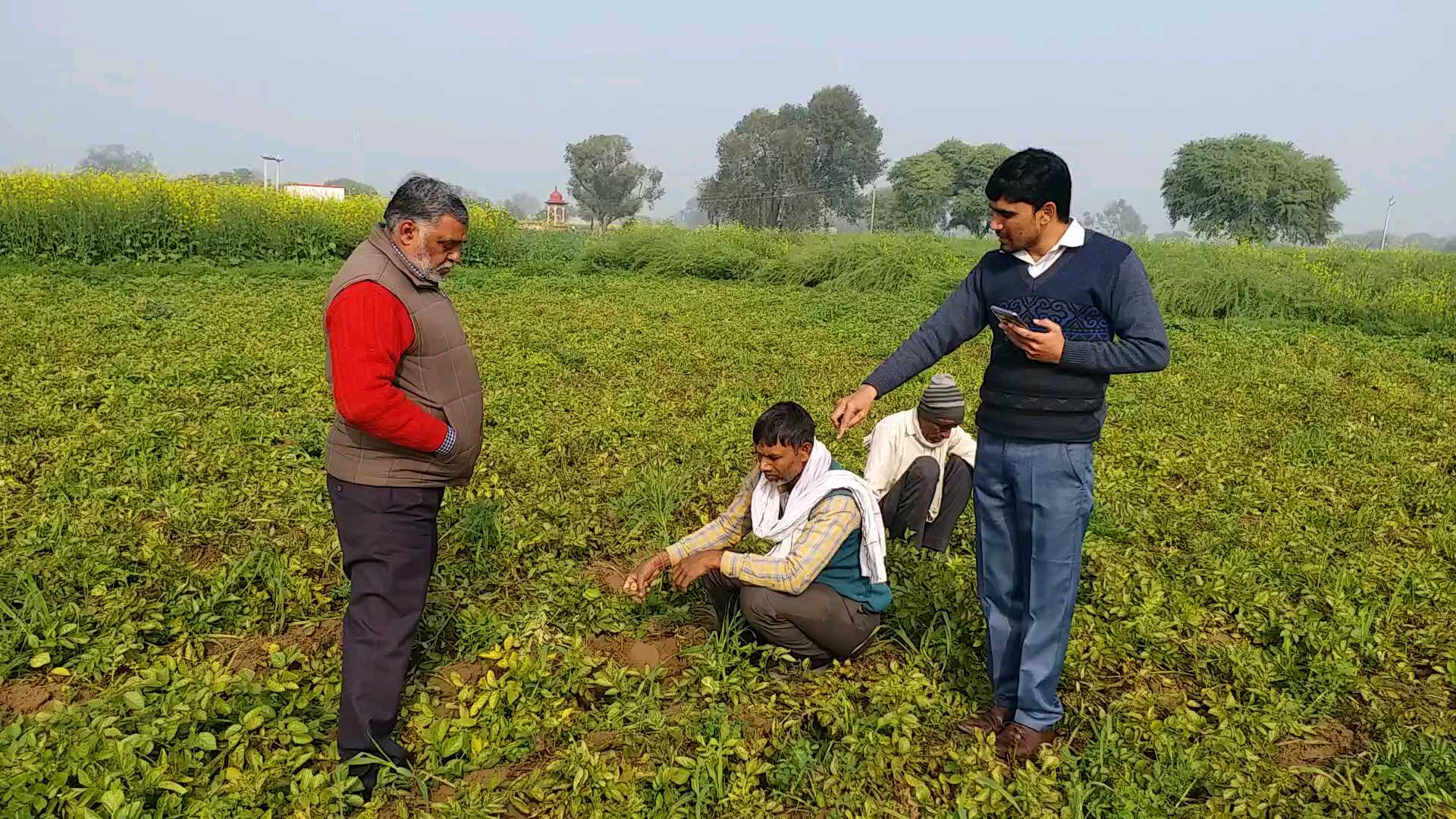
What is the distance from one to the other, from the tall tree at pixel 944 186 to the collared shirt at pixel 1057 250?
64.2 meters

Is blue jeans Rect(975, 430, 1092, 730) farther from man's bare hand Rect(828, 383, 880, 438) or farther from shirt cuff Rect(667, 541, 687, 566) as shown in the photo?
shirt cuff Rect(667, 541, 687, 566)

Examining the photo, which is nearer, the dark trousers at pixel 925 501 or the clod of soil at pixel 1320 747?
the clod of soil at pixel 1320 747

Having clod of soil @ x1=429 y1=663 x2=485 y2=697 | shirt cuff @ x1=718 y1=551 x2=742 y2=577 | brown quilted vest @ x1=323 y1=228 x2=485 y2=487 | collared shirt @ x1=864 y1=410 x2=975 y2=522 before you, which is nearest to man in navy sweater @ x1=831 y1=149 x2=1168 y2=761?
shirt cuff @ x1=718 y1=551 x2=742 y2=577

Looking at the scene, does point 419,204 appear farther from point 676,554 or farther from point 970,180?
point 970,180

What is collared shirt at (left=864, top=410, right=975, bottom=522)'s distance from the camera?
4746mm

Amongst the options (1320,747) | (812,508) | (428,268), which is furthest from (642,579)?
(1320,747)

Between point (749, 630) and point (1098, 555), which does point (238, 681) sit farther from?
point (1098, 555)

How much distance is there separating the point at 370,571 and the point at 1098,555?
3.46m

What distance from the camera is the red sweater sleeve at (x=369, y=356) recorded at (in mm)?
2533

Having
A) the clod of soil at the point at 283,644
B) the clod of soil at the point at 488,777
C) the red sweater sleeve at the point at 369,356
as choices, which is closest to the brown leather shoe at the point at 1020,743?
the clod of soil at the point at 488,777

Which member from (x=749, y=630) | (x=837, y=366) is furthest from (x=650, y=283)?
(x=749, y=630)

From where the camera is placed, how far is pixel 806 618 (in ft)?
11.3

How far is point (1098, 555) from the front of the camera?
4570mm

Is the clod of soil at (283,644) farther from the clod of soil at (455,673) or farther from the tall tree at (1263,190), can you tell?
the tall tree at (1263,190)
